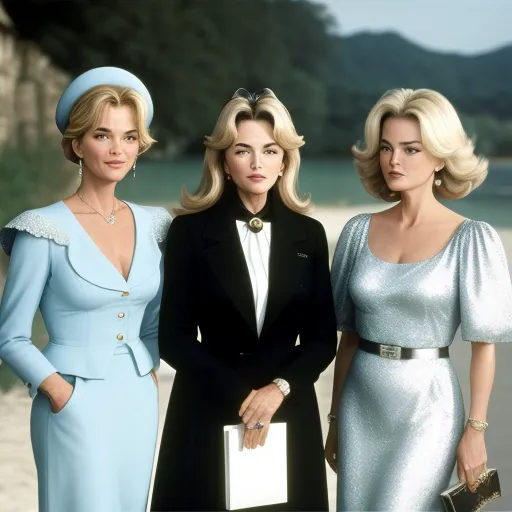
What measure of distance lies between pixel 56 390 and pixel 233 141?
0.89 m

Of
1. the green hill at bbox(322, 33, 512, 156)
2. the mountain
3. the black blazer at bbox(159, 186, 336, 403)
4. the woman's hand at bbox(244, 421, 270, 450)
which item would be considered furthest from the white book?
the mountain

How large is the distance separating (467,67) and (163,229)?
11034 mm

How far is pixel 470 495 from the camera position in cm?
326

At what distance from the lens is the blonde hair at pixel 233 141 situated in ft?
10.5

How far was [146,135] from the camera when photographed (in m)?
3.22

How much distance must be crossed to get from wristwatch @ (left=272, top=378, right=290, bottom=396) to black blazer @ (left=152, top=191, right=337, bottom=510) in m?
0.02

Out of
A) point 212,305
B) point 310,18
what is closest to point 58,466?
point 212,305

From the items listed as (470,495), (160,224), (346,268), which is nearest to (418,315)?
(346,268)

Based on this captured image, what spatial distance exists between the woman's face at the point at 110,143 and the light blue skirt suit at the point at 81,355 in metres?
0.17

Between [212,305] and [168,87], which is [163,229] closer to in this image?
[212,305]

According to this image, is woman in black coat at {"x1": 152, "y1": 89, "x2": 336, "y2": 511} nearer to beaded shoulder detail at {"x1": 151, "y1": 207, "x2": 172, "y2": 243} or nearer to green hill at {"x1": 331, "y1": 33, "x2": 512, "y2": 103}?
beaded shoulder detail at {"x1": 151, "y1": 207, "x2": 172, "y2": 243}

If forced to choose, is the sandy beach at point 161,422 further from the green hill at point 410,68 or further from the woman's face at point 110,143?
the woman's face at point 110,143

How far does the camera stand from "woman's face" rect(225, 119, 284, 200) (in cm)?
320

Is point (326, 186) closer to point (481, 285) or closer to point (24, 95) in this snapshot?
point (24, 95)
